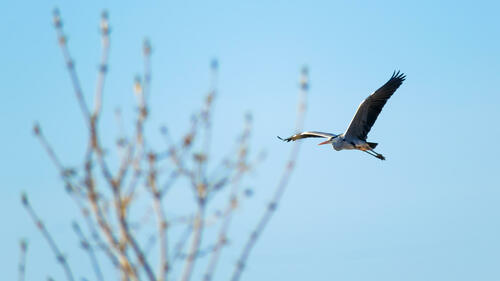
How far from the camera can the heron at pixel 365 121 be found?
2267 cm

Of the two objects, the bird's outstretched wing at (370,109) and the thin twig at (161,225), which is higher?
the bird's outstretched wing at (370,109)

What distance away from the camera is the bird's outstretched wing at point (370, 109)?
2266 cm

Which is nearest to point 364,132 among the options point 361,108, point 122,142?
point 361,108

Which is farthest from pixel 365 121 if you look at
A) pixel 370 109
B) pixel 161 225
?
pixel 161 225

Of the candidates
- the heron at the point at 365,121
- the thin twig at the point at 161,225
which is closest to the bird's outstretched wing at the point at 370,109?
the heron at the point at 365,121

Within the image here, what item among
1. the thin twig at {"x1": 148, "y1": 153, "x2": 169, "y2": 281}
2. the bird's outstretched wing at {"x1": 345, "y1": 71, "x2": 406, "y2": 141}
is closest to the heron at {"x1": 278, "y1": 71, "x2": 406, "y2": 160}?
the bird's outstretched wing at {"x1": 345, "y1": 71, "x2": 406, "y2": 141}

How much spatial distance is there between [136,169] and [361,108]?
Result: 18.5m

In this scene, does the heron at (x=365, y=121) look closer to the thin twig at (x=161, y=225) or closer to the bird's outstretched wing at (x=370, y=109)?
the bird's outstretched wing at (x=370, y=109)

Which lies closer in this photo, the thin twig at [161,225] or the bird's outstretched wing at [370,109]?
the thin twig at [161,225]

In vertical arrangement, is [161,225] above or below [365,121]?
below

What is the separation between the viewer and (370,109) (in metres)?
23.0

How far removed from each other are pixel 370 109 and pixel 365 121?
368 mm

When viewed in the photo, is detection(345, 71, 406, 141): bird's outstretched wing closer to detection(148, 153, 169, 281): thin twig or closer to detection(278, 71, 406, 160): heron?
detection(278, 71, 406, 160): heron

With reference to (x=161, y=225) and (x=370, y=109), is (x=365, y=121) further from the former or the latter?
(x=161, y=225)
